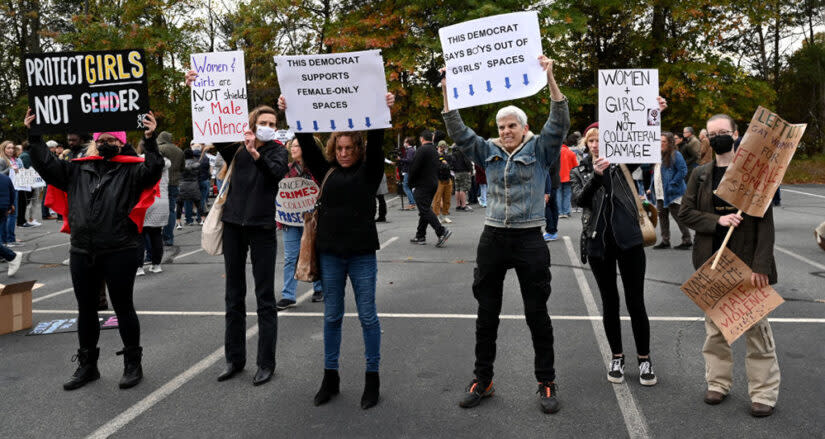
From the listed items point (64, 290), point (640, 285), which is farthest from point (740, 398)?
point (64, 290)

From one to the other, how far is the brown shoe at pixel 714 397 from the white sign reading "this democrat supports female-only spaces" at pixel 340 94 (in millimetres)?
2739

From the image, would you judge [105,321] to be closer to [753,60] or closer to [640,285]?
[640,285]

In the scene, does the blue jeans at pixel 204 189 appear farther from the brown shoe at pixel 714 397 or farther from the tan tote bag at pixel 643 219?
the brown shoe at pixel 714 397

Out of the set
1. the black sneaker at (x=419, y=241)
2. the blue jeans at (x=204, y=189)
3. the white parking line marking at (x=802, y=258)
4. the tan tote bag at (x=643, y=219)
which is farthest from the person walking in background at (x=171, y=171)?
the white parking line marking at (x=802, y=258)

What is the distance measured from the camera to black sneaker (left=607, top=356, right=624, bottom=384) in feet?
14.9

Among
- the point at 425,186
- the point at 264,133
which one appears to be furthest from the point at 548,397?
the point at 425,186

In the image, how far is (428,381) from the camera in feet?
15.4

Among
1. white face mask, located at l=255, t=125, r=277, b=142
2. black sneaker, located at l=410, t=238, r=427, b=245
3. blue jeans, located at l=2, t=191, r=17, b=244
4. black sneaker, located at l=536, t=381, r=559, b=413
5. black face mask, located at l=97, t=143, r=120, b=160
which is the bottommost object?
black sneaker, located at l=536, t=381, r=559, b=413

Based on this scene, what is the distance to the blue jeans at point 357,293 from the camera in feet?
14.1

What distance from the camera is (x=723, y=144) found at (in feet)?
14.1

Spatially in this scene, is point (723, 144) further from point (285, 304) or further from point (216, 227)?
point (285, 304)

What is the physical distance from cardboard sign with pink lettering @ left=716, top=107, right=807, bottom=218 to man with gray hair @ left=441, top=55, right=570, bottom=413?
1.09m

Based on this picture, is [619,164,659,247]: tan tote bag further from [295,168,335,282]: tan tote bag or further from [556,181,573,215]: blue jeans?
[556,181,573,215]: blue jeans

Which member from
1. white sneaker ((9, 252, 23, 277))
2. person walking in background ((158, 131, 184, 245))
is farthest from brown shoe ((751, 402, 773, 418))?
person walking in background ((158, 131, 184, 245))
